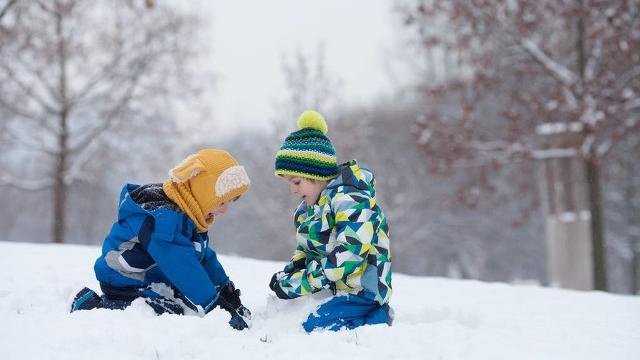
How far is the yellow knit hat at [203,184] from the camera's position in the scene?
3.63 metres

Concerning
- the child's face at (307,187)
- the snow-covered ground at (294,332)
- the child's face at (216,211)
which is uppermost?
the child's face at (307,187)

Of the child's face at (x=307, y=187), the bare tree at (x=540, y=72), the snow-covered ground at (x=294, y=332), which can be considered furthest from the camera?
the bare tree at (x=540, y=72)

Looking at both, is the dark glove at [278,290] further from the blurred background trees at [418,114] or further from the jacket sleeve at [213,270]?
the blurred background trees at [418,114]

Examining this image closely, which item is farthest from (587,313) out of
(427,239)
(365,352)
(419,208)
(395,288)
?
(427,239)

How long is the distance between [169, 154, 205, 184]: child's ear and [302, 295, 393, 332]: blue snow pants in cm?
120

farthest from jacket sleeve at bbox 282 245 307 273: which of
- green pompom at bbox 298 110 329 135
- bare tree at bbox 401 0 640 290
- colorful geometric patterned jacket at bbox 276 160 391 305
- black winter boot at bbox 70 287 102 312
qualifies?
bare tree at bbox 401 0 640 290

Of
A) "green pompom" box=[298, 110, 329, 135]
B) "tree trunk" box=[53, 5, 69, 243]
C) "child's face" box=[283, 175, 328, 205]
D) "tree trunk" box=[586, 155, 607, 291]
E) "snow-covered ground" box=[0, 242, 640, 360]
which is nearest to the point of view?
"snow-covered ground" box=[0, 242, 640, 360]

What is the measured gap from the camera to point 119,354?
2.66 meters

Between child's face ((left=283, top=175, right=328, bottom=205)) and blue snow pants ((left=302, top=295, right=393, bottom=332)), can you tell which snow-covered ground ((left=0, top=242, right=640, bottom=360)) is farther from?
child's face ((left=283, top=175, right=328, bottom=205))

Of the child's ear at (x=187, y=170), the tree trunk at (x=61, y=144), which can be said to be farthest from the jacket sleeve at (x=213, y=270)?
the tree trunk at (x=61, y=144)

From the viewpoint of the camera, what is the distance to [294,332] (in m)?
3.39

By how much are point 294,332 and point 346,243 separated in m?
0.64

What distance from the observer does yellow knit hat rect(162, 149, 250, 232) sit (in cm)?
363

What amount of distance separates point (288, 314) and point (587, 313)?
2655 millimetres
